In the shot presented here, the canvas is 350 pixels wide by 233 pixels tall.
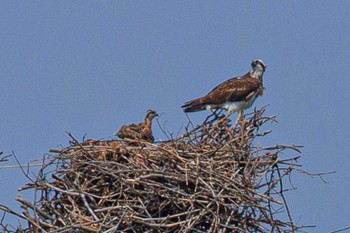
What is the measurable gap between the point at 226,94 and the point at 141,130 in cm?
142

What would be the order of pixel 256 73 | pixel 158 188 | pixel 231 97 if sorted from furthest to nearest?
1. pixel 256 73
2. pixel 231 97
3. pixel 158 188

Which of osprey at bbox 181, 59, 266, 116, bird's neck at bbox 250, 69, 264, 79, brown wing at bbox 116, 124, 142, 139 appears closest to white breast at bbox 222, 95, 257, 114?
osprey at bbox 181, 59, 266, 116

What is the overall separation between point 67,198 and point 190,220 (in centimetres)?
115

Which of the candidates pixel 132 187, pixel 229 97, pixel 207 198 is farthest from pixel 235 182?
pixel 229 97

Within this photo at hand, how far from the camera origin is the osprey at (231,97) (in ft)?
41.9

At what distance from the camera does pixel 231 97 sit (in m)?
12.8

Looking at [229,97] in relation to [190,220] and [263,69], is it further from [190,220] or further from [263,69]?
[190,220]

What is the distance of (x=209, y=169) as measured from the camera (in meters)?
10.0

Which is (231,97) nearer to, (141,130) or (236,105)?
(236,105)

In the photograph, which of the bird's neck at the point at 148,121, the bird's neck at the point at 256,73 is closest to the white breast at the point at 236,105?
the bird's neck at the point at 256,73

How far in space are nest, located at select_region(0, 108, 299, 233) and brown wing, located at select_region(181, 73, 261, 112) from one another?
213 centimetres

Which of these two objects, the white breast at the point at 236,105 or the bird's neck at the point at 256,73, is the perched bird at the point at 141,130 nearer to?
the white breast at the point at 236,105

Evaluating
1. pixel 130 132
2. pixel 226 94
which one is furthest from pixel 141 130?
pixel 226 94

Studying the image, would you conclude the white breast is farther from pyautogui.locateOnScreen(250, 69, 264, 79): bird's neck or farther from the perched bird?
the perched bird
